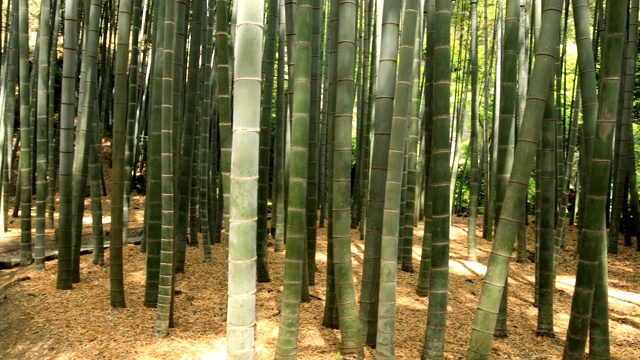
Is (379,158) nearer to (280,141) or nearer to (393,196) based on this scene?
(393,196)

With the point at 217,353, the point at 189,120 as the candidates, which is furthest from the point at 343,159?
A: the point at 189,120

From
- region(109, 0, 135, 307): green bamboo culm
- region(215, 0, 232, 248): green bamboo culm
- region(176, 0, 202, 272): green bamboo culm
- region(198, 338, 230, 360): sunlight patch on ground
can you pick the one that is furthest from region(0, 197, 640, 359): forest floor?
region(215, 0, 232, 248): green bamboo culm

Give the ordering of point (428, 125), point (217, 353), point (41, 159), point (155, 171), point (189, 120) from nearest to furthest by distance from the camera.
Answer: point (217, 353), point (155, 171), point (428, 125), point (189, 120), point (41, 159)

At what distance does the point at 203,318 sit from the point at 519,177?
222cm

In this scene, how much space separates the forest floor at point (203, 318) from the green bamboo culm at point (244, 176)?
1019mm

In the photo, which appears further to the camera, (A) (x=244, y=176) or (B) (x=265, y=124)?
(B) (x=265, y=124)

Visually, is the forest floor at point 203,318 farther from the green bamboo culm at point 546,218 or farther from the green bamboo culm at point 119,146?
the green bamboo culm at point 546,218

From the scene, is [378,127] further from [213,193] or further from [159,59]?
[213,193]

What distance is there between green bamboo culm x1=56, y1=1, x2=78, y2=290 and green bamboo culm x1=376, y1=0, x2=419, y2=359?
248 cm

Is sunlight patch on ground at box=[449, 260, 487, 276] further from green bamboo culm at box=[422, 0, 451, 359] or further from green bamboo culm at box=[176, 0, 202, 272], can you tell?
green bamboo culm at box=[176, 0, 202, 272]

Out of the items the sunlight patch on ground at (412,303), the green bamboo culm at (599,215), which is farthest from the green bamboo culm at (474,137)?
the green bamboo culm at (599,215)

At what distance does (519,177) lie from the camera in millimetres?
1809

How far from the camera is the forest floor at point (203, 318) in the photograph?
2.62 m

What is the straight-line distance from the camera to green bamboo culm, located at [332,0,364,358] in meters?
2.12
